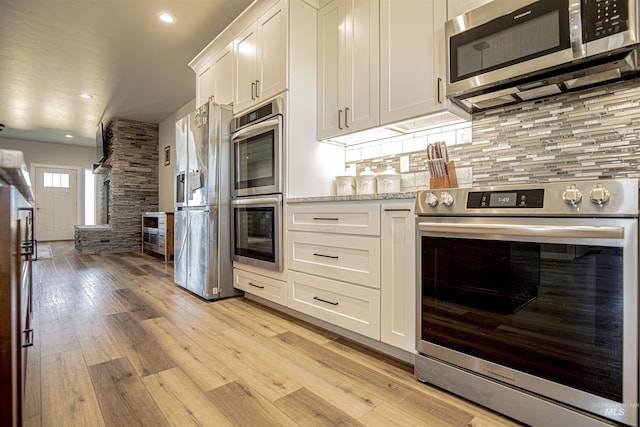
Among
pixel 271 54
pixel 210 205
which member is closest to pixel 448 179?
pixel 271 54

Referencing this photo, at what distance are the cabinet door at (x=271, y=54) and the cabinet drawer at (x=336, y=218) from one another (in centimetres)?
94

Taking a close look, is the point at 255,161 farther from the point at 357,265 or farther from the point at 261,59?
the point at 357,265

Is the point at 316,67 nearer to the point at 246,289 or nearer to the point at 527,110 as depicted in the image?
the point at 527,110

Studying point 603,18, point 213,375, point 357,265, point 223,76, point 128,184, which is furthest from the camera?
point 128,184

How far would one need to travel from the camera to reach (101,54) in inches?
156

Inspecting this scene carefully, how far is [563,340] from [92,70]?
5.63 meters

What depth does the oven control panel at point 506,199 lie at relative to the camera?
1.15 metres

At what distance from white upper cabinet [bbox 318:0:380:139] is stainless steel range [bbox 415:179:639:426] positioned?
98 centimetres

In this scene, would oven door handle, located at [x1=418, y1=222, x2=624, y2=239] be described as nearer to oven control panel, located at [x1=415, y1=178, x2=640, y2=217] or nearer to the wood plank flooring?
oven control panel, located at [x1=415, y1=178, x2=640, y2=217]

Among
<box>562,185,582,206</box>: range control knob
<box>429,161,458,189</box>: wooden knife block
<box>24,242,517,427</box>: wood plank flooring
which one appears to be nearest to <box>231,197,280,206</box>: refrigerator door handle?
<box>24,242,517,427</box>: wood plank flooring

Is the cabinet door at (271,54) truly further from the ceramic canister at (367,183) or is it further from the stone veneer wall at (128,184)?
the stone veneer wall at (128,184)

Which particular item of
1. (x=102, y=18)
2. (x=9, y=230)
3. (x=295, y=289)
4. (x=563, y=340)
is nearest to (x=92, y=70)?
(x=102, y=18)

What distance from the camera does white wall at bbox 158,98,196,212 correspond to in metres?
6.25

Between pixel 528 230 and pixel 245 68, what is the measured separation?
2539 mm
